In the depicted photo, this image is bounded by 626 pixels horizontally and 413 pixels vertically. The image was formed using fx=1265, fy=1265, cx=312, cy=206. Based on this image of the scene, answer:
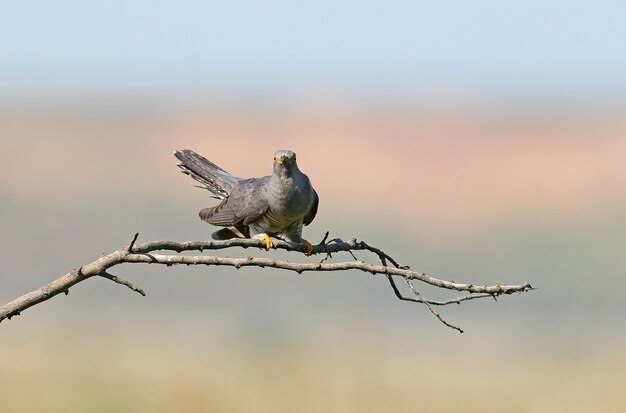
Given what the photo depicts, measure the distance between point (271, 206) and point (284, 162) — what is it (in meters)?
0.28

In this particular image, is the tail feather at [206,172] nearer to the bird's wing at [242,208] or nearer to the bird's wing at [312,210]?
the bird's wing at [242,208]

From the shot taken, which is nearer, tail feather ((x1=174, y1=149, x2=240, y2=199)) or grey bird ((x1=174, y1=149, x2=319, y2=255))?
grey bird ((x1=174, y1=149, x2=319, y2=255))

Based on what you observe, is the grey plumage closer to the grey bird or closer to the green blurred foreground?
the grey bird

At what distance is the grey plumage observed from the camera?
23.3 ft

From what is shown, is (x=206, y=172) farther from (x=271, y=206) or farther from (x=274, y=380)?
(x=274, y=380)

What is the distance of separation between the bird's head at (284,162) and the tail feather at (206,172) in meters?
0.94

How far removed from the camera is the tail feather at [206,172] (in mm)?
8062

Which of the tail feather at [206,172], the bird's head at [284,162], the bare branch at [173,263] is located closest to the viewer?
the bare branch at [173,263]

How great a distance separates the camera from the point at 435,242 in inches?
2958

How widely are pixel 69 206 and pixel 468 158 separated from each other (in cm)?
3065

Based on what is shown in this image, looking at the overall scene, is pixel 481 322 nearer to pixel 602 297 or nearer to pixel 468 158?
pixel 602 297

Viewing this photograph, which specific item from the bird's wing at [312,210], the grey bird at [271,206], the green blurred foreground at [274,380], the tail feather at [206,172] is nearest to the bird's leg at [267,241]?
the grey bird at [271,206]

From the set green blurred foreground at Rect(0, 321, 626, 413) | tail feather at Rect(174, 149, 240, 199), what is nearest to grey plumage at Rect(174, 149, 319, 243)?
tail feather at Rect(174, 149, 240, 199)

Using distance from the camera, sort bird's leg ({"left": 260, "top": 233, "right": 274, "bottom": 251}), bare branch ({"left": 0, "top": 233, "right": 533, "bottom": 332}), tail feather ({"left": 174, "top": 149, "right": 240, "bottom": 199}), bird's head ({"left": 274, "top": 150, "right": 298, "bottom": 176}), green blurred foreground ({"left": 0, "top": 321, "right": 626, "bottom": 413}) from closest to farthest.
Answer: bare branch ({"left": 0, "top": 233, "right": 533, "bottom": 332})
bird's leg ({"left": 260, "top": 233, "right": 274, "bottom": 251})
bird's head ({"left": 274, "top": 150, "right": 298, "bottom": 176})
tail feather ({"left": 174, "top": 149, "right": 240, "bottom": 199})
green blurred foreground ({"left": 0, "top": 321, "right": 626, "bottom": 413})
